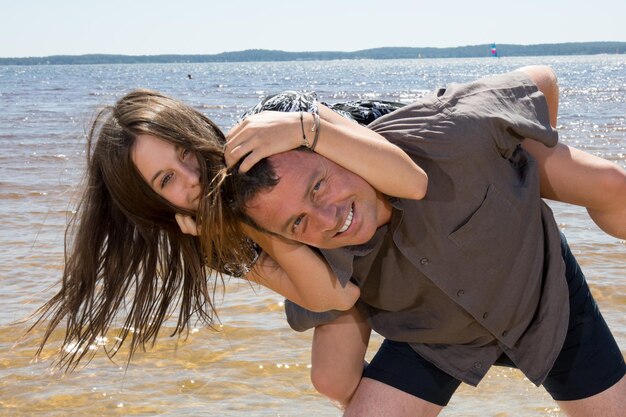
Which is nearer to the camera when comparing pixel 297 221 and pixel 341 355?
pixel 297 221

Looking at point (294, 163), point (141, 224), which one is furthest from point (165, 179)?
point (294, 163)

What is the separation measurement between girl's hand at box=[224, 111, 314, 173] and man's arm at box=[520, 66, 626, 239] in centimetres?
95

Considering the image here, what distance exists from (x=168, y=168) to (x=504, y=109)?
3.78ft

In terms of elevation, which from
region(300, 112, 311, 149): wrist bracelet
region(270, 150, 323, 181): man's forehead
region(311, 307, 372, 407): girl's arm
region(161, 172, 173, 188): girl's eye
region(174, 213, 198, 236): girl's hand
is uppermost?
region(300, 112, 311, 149): wrist bracelet

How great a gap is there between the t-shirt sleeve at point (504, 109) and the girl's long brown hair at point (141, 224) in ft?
2.70

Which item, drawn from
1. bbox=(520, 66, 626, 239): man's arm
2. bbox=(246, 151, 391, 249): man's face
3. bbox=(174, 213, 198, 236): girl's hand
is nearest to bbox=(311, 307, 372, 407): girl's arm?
bbox=(246, 151, 391, 249): man's face

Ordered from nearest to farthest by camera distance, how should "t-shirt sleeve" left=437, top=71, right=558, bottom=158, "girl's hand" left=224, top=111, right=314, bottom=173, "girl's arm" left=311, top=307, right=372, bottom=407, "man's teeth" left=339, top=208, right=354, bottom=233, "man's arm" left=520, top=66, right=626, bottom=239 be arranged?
"girl's hand" left=224, top=111, right=314, bottom=173 → "man's teeth" left=339, top=208, right=354, bottom=233 → "t-shirt sleeve" left=437, top=71, right=558, bottom=158 → "man's arm" left=520, top=66, right=626, bottom=239 → "girl's arm" left=311, top=307, right=372, bottom=407

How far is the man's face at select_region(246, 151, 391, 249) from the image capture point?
2.81 m

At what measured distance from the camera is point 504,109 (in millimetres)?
3084

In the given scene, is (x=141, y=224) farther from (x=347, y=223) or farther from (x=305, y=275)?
(x=347, y=223)

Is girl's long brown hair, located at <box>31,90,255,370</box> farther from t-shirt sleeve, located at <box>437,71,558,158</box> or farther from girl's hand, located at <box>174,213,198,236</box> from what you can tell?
t-shirt sleeve, located at <box>437,71,558,158</box>

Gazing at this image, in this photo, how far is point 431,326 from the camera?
3258mm

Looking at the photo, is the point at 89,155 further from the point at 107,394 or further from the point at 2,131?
the point at 2,131

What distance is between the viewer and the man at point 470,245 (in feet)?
9.73
